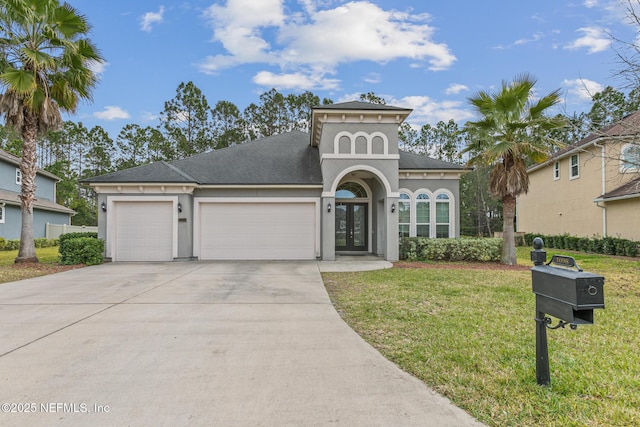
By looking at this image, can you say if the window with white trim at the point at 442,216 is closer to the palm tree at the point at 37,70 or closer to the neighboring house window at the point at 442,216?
the neighboring house window at the point at 442,216

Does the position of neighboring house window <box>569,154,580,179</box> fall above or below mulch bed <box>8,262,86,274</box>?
above

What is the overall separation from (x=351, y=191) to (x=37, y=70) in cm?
1193

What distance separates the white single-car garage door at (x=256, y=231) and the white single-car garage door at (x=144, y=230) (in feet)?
4.05

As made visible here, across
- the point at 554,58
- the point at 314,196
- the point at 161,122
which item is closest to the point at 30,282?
the point at 314,196

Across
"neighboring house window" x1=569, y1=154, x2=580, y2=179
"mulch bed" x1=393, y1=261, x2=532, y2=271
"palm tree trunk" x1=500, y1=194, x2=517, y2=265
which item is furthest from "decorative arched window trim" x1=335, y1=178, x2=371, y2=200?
"neighboring house window" x1=569, y1=154, x2=580, y2=179

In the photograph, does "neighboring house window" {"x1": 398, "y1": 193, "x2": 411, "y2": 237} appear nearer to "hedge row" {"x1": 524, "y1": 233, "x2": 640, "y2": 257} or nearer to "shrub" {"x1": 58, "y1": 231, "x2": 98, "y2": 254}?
"hedge row" {"x1": 524, "y1": 233, "x2": 640, "y2": 257}

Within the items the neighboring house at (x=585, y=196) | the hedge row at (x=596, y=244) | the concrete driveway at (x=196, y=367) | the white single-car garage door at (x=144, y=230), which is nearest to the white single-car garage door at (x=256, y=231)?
the white single-car garage door at (x=144, y=230)

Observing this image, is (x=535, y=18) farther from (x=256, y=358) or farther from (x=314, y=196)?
(x=256, y=358)

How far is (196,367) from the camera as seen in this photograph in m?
3.43

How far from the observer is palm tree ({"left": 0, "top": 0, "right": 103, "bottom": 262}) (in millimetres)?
10336

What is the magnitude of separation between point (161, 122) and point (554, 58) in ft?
94.8

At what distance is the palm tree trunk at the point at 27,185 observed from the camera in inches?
440

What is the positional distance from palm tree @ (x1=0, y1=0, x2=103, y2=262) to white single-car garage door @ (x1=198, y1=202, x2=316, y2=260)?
5.56 meters

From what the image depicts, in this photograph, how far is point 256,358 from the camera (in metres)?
3.66
